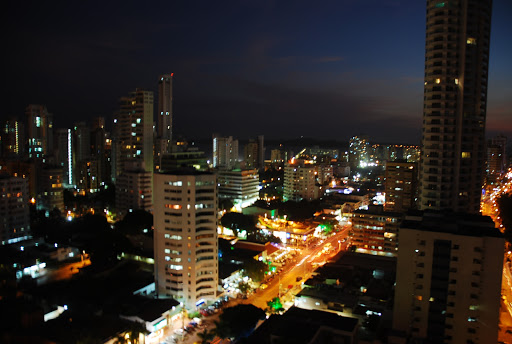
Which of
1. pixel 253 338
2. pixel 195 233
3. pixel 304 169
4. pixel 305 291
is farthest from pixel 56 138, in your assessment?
pixel 253 338

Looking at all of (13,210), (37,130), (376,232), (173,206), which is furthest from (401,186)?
(37,130)

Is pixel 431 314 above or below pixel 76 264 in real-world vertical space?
above

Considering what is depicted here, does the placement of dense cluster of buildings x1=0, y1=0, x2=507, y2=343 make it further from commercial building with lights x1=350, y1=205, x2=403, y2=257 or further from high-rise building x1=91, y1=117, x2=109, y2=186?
high-rise building x1=91, y1=117, x2=109, y2=186

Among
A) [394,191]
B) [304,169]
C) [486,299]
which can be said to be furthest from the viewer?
[304,169]

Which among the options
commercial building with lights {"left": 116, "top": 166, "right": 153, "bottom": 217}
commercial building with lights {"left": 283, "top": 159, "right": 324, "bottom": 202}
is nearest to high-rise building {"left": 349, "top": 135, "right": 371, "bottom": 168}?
commercial building with lights {"left": 283, "top": 159, "right": 324, "bottom": 202}

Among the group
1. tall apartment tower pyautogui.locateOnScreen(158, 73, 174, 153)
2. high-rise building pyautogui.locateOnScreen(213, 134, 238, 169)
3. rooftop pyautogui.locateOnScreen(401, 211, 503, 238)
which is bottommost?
rooftop pyautogui.locateOnScreen(401, 211, 503, 238)

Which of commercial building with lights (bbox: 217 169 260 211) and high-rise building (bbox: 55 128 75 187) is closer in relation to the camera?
commercial building with lights (bbox: 217 169 260 211)

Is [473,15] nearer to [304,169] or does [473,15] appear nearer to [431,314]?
[431,314]
